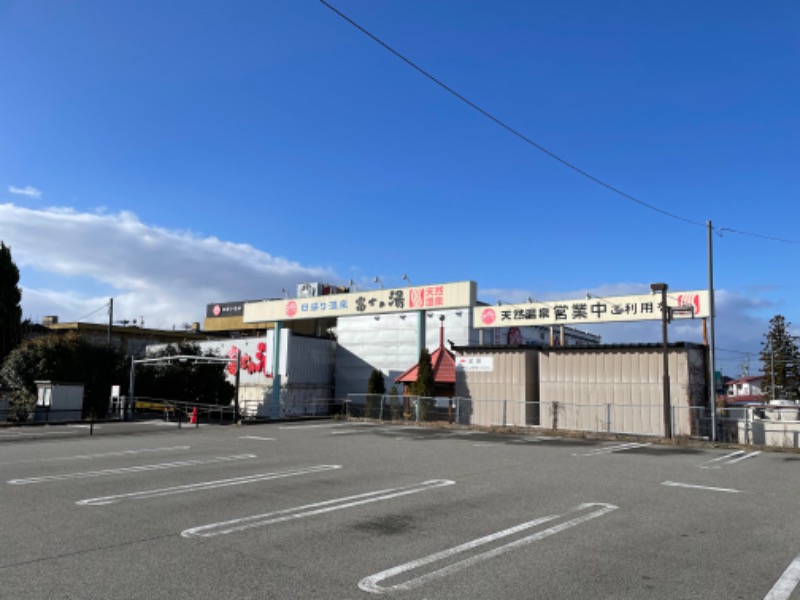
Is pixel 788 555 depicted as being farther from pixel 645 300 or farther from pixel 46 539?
pixel 645 300

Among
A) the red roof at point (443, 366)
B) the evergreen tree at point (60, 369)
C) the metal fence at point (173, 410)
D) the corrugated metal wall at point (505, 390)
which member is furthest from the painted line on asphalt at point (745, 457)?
the evergreen tree at point (60, 369)

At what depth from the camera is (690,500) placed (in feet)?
31.8

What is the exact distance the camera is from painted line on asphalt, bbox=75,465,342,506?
8.99 m

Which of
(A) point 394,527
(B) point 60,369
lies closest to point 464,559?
(A) point 394,527

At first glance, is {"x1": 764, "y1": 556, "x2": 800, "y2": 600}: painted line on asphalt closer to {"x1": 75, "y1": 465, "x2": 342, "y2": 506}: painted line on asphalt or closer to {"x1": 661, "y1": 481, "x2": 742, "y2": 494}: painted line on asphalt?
{"x1": 661, "y1": 481, "x2": 742, "y2": 494}: painted line on asphalt

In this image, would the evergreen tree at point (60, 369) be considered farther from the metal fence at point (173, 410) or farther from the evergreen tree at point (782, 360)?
the evergreen tree at point (782, 360)

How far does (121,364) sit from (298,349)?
1267 centimetres

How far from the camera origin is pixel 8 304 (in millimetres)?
45188

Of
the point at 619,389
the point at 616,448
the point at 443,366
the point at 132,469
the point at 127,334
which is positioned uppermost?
the point at 127,334

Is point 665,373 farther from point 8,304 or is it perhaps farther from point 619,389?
point 8,304

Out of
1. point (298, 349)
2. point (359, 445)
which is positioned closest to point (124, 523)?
point (359, 445)

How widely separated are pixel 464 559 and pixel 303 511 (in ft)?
10.0

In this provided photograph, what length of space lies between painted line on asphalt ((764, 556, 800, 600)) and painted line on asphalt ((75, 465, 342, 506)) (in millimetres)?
8283

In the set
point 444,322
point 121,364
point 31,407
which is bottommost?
point 31,407
